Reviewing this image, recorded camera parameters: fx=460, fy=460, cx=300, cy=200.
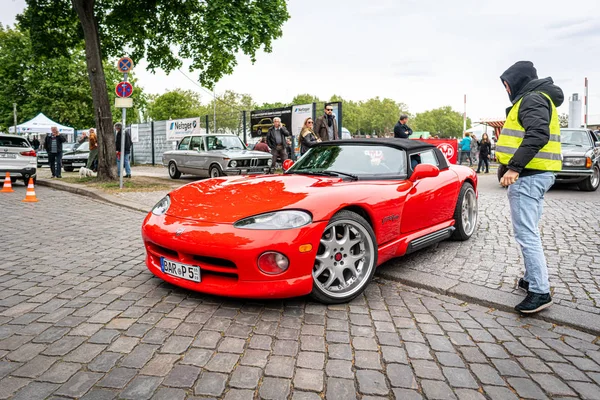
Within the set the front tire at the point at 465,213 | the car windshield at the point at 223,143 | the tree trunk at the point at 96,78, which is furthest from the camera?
the car windshield at the point at 223,143

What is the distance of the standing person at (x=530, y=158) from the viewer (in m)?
3.20

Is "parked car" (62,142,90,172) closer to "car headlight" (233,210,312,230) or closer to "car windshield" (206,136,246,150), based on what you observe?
"car windshield" (206,136,246,150)

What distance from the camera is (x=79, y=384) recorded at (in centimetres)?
227

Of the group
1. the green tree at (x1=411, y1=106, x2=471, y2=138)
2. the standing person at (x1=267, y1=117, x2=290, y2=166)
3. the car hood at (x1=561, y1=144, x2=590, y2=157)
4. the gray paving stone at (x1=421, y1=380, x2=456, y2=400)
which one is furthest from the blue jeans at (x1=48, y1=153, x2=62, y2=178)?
the green tree at (x1=411, y1=106, x2=471, y2=138)

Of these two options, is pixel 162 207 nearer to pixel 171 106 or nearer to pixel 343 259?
pixel 343 259

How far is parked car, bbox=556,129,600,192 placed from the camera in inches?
436

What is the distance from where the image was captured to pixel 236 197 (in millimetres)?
3705

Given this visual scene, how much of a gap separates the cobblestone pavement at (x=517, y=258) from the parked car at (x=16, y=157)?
12.1 meters

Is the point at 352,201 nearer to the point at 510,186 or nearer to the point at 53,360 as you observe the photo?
the point at 510,186

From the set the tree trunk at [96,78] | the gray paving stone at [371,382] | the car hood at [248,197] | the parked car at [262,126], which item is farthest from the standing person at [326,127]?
the gray paving stone at [371,382]

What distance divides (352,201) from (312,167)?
3.71ft

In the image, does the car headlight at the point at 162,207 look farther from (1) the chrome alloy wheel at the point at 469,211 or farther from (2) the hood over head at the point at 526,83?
(1) the chrome alloy wheel at the point at 469,211

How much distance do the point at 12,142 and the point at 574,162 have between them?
1495cm

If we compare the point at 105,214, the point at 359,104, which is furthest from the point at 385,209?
the point at 359,104
